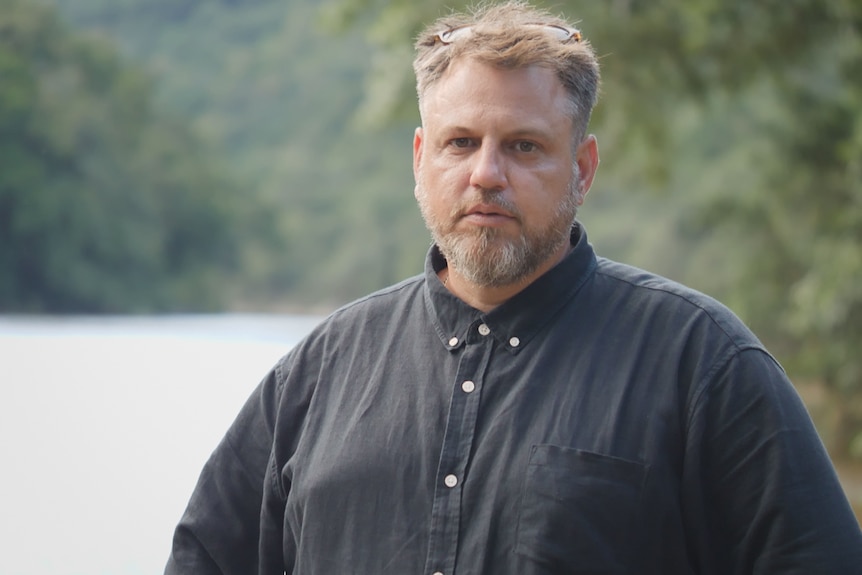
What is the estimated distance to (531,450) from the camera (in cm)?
209

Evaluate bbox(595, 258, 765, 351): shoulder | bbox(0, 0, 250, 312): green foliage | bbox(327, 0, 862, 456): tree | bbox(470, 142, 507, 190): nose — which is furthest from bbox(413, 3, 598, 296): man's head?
bbox(0, 0, 250, 312): green foliage

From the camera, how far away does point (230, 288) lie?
3291 centimetres

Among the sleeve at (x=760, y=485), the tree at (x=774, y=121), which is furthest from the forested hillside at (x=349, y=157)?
the sleeve at (x=760, y=485)

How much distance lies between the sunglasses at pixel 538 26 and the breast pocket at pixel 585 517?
2.47 feet

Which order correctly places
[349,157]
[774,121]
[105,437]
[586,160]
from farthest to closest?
[349,157]
[774,121]
[105,437]
[586,160]

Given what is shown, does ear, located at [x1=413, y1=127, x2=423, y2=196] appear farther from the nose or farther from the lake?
the lake

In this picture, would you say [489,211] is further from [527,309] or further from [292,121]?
[292,121]

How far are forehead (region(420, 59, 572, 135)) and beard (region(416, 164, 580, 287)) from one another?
0.42ft

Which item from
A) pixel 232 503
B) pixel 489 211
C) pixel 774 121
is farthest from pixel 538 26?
pixel 774 121

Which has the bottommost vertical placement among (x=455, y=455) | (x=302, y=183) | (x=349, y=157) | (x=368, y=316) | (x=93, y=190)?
(x=455, y=455)

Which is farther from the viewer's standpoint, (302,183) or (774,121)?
(302,183)

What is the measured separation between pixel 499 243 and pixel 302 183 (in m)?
45.9

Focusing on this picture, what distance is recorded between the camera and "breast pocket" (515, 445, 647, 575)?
200cm

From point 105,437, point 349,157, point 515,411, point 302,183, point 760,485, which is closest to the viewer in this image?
point 760,485
